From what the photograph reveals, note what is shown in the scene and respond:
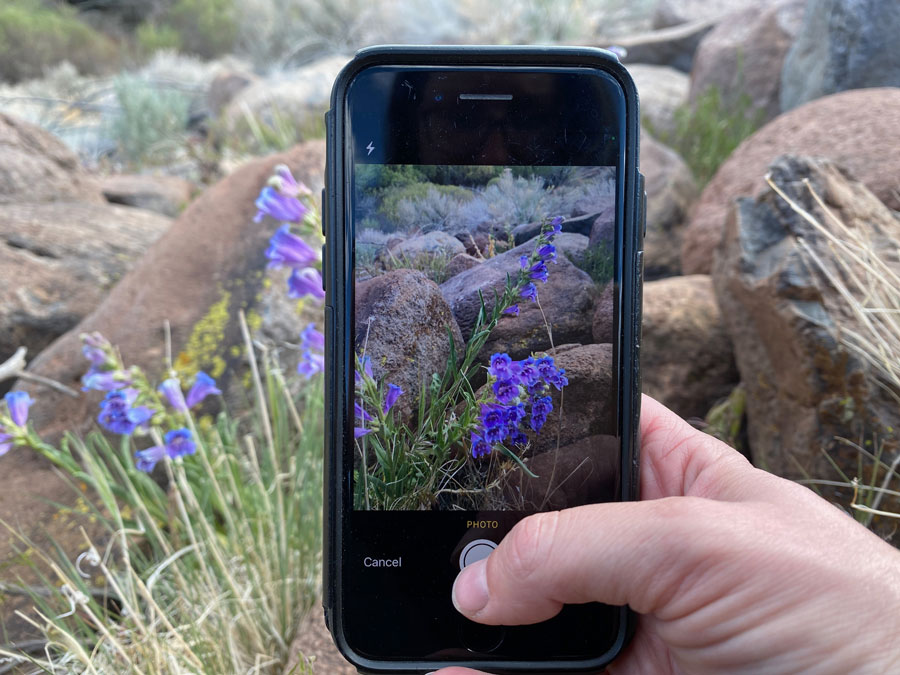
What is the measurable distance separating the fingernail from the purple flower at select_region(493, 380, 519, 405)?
8.3 inches

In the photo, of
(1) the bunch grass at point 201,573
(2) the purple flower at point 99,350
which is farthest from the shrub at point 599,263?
(2) the purple flower at point 99,350

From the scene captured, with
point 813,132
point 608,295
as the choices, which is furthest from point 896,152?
point 608,295

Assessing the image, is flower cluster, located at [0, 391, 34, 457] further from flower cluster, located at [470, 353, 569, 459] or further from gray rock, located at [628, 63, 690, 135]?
gray rock, located at [628, 63, 690, 135]

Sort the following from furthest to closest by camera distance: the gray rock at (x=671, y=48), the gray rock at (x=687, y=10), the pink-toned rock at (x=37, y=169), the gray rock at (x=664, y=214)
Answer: the gray rock at (x=687, y=10) → the gray rock at (x=671, y=48) → the pink-toned rock at (x=37, y=169) → the gray rock at (x=664, y=214)

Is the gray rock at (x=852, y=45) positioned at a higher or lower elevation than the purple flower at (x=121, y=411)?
higher

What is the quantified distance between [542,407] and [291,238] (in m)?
0.67

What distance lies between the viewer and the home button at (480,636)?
87cm

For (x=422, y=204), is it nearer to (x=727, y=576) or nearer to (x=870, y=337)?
(x=727, y=576)

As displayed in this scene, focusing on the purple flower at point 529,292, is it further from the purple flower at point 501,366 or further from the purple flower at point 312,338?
the purple flower at point 312,338

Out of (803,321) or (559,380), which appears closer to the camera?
(559,380)

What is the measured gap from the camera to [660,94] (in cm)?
465

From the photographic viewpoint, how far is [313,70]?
21.2ft

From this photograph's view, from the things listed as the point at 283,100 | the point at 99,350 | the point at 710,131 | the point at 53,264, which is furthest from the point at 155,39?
the point at 99,350

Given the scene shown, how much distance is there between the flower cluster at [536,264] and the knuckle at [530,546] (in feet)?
0.93
